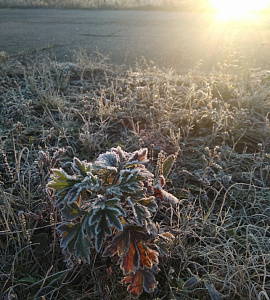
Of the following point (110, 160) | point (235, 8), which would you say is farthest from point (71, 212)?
Result: point (235, 8)

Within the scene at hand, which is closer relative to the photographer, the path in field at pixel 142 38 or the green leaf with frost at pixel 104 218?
the green leaf with frost at pixel 104 218

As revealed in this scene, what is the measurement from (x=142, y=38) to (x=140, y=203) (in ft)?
17.2

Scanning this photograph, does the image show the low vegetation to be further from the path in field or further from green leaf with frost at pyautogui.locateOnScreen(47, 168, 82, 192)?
the path in field

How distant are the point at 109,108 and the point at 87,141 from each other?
508 millimetres

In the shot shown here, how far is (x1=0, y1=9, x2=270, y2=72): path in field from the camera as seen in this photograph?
4.56 meters

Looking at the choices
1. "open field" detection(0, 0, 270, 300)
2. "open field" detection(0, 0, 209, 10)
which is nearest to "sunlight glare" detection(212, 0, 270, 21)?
"open field" detection(0, 0, 209, 10)

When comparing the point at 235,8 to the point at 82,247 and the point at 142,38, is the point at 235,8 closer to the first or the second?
the point at 142,38

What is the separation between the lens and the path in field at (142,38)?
180 inches

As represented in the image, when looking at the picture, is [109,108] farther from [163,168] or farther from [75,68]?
[75,68]

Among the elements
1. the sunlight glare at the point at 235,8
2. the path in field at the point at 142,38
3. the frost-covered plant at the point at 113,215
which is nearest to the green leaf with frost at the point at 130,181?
the frost-covered plant at the point at 113,215

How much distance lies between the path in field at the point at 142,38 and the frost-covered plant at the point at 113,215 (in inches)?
128

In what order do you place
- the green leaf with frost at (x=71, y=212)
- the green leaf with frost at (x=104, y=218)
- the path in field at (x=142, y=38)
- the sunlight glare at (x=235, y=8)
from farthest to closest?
the sunlight glare at (x=235, y=8) → the path in field at (x=142, y=38) → the green leaf with frost at (x=71, y=212) → the green leaf with frost at (x=104, y=218)

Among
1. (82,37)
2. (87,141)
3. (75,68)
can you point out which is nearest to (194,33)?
(82,37)

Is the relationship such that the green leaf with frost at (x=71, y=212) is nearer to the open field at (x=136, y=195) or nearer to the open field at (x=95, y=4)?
the open field at (x=136, y=195)
